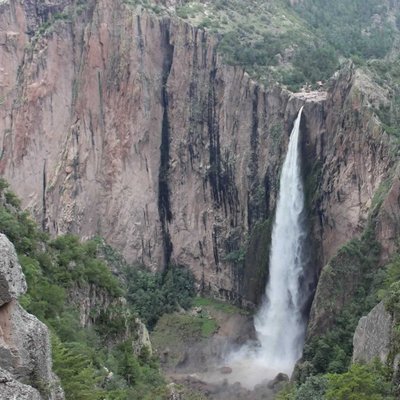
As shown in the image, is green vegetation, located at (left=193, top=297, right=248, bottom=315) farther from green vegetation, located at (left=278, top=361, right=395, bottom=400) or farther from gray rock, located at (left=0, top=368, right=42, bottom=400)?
gray rock, located at (left=0, top=368, right=42, bottom=400)

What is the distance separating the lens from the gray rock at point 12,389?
897cm

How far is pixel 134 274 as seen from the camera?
4581 cm

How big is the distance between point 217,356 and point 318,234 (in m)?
8.67

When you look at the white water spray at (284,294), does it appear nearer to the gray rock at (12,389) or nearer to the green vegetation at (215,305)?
the green vegetation at (215,305)

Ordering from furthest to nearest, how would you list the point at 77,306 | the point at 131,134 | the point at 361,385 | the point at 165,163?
the point at 165,163 → the point at 131,134 → the point at 77,306 → the point at 361,385

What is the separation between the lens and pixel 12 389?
361 inches

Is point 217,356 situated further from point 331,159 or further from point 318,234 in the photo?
point 331,159

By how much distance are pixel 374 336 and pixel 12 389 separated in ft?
47.9

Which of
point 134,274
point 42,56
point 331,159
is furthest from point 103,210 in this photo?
point 331,159

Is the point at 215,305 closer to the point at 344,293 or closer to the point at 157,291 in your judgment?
the point at 157,291

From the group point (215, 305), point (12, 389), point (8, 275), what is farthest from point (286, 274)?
point (12, 389)

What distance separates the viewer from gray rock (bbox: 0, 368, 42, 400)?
8.97 m

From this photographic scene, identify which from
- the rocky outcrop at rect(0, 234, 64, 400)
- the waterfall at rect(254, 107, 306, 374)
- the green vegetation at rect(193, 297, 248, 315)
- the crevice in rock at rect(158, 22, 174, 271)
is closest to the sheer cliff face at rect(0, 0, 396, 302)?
the crevice in rock at rect(158, 22, 174, 271)

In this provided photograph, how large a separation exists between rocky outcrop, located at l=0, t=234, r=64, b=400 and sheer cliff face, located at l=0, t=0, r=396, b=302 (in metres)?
33.7
